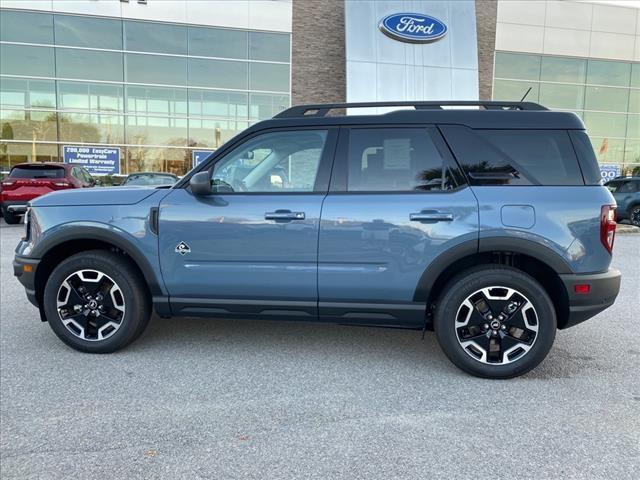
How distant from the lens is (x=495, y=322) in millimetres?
3465

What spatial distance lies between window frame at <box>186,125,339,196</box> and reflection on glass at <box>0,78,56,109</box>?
1982 cm

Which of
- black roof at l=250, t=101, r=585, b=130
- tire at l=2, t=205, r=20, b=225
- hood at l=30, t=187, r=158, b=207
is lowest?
tire at l=2, t=205, r=20, b=225

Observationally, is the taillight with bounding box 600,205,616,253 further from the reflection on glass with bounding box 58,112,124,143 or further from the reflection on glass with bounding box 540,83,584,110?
the reflection on glass with bounding box 540,83,584,110

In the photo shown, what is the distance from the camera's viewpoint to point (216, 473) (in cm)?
237

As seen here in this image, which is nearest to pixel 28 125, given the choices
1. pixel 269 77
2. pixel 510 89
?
pixel 269 77

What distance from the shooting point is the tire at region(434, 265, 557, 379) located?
3400 mm

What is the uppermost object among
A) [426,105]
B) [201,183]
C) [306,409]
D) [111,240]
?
[426,105]

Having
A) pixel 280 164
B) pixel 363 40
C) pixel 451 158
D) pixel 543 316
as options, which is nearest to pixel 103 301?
pixel 280 164

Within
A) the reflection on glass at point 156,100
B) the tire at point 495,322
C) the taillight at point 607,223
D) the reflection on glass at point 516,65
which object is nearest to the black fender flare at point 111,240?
the tire at point 495,322

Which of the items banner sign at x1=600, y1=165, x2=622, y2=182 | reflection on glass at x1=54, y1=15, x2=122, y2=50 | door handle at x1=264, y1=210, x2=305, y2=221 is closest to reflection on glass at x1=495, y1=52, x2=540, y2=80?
banner sign at x1=600, y1=165, x2=622, y2=182

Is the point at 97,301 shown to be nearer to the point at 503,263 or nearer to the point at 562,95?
the point at 503,263

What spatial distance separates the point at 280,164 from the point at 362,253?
973mm

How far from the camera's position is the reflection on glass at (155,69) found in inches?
797

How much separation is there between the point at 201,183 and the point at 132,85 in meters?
19.3
